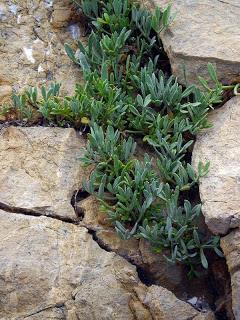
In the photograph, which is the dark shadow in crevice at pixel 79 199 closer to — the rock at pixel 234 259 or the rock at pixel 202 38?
the rock at pixel 234 259

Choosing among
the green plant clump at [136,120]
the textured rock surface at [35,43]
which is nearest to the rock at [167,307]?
the green plant clump at [136,120]

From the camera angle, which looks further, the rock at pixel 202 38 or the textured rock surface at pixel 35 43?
the textured rock surface at pixel 35 43

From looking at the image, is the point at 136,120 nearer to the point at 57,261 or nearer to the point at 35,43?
the point at 57,261

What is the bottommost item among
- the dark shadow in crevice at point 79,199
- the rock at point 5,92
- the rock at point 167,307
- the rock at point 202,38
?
the rock at point 167,307

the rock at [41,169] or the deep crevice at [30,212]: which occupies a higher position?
the rock at [41,169]

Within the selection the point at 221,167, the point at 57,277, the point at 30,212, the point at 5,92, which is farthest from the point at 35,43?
the point at 57,277

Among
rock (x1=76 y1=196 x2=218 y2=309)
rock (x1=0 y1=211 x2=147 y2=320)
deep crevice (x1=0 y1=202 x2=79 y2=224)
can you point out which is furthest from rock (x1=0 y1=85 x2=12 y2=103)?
rock (x1=76 y1=196 x2=218 y2=309)
